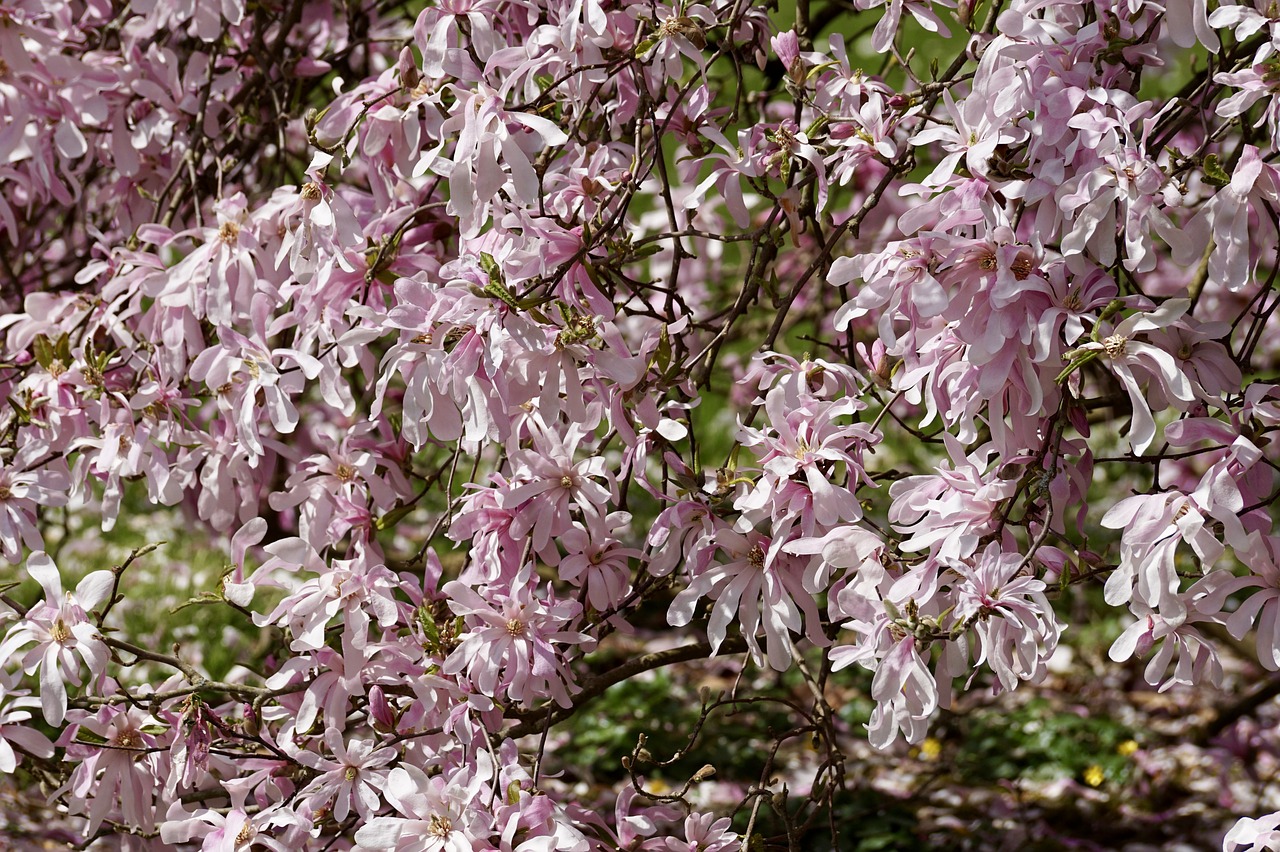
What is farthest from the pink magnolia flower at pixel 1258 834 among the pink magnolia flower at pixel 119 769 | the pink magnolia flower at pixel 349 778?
the pink magnolia flower at pixel 119 769

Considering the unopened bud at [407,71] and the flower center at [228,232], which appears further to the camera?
the flower center at [228,232]

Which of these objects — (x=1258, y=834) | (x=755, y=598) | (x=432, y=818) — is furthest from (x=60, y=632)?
(x=1258, y=834)

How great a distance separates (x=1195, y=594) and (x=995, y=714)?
198 cm

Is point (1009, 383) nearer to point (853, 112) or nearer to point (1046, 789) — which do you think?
point (853, 112)

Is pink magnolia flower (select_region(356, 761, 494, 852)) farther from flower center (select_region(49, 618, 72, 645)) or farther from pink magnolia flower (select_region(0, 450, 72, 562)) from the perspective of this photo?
pink magnolia flower (select_region(0, 450, 72, 562))


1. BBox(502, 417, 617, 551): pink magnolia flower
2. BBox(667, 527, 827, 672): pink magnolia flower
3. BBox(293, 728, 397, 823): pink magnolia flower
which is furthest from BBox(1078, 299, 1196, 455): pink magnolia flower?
BBox(293, 728, 397, 823): pink magnolia flower

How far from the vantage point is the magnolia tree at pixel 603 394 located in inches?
49.0

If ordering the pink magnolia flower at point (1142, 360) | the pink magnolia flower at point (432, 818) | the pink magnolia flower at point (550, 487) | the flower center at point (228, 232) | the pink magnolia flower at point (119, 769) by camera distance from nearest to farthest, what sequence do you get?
the pink magnolia flower at point (1142, 360)
the pink magnolia flower at point (432, 818)
the pink magnolia flower at point (550, 487)
the pink magnolia flower at point (119, 769)
the flower center at point (228, 232)

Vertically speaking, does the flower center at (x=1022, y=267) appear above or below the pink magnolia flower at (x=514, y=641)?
above

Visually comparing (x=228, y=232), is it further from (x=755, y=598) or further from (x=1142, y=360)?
(x=1142, y=360)

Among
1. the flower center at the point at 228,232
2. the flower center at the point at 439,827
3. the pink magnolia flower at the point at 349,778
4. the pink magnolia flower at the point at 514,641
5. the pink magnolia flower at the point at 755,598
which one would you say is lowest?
the pink magnolia flower at the point at 349,778

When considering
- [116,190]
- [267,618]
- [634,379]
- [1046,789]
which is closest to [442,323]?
[634,379]

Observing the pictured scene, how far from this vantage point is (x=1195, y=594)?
1.25 m

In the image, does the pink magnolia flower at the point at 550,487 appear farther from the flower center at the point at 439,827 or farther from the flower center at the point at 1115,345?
the flower center at the point at 1115,345
